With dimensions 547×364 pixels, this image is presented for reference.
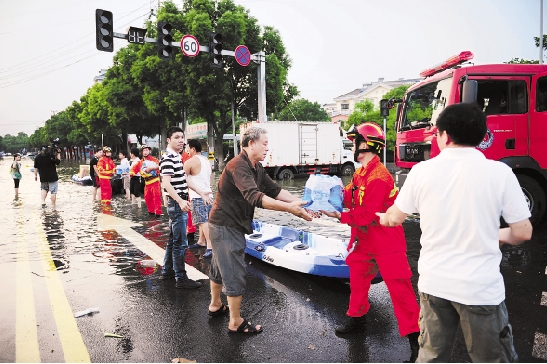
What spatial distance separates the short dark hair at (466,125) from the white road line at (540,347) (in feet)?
7.28

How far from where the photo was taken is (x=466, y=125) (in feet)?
6.64

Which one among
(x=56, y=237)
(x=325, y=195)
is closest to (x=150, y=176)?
(x=56, y=237)

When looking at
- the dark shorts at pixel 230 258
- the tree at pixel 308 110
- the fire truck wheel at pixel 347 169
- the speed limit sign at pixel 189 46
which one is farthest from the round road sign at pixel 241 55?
the tree at pixel 308 110

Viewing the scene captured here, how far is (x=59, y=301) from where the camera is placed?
4.72m

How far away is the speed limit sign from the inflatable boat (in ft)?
32.1

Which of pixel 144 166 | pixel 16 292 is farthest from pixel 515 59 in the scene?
pixel 16 292

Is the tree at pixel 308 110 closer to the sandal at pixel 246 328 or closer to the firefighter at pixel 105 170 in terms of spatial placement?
the firefighter at pixel 105 170

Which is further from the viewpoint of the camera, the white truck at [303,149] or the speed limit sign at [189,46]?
the white truck at [303,149]

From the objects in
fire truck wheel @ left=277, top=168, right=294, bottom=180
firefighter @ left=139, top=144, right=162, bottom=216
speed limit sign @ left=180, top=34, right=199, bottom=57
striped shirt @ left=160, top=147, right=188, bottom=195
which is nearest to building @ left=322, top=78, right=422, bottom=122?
fire truck wheel @ left=277, top=168, right=294, bottom=180

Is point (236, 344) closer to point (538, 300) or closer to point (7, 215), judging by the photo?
point (538, 300)

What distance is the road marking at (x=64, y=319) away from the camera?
3.42 meters

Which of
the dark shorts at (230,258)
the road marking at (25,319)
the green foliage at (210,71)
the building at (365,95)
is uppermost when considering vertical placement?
the building at (365,95)

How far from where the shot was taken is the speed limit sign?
1459cm

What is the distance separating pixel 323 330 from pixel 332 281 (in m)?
1.40
